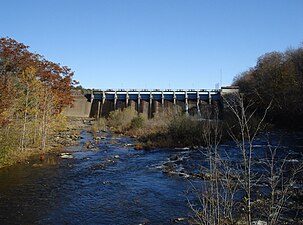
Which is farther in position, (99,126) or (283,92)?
(99,126)

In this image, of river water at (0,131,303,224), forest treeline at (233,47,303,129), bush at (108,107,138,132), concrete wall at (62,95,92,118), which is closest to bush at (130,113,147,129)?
bush at (108,107,138,132)

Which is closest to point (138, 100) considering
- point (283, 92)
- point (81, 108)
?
point (81, 108)

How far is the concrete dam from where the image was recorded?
5091 cm

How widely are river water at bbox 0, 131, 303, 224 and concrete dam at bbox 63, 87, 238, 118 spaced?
35.0 m

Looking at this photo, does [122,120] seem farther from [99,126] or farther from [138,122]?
[138,122]

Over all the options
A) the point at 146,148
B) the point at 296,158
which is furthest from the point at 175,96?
the point at 296,158

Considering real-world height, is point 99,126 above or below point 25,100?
below

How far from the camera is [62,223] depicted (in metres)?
6.80

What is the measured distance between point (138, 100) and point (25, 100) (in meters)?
37.6

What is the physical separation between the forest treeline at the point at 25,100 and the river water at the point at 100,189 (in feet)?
6.18

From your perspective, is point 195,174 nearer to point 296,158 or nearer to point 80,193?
point 80,193

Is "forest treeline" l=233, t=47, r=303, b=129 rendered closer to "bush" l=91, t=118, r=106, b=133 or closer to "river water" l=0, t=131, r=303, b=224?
"river water" l=0, t=131, r=303, b=224

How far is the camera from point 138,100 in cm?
5281

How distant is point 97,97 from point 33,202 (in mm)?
47624
